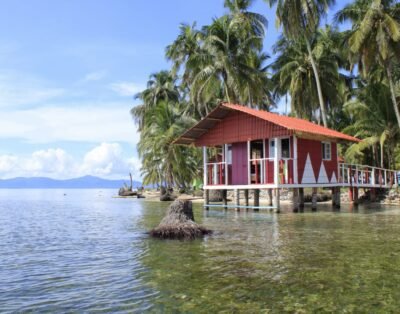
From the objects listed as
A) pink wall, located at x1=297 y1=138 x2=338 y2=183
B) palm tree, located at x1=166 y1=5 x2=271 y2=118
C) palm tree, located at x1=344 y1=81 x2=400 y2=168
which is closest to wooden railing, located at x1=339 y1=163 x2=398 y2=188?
pink wall, located at x1=297 y1=138 x2=338 y2=183

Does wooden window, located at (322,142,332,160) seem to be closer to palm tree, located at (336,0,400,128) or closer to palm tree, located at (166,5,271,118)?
palm tree, located at (336,0,400,128)

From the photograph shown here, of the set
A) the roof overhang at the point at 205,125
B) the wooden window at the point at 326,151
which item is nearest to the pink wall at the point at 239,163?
the roof overhang at the point at 205,125

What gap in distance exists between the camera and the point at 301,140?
22.0 metres

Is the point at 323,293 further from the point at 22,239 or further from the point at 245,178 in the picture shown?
the point at 245,178

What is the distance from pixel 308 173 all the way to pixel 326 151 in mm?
2340

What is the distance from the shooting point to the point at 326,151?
78.4 ft

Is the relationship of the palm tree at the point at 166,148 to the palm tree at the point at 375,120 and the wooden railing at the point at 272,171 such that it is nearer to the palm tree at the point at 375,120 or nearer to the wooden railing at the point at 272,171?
the palm tree at the point at 375,120

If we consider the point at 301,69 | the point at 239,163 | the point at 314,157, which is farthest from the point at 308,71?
the point at 239,163

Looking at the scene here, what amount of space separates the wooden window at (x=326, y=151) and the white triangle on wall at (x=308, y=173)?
1.56 meters

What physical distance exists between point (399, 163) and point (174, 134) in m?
18.6

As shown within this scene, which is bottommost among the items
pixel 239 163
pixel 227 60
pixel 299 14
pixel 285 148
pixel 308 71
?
pixel 239 163

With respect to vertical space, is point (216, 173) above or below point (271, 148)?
below

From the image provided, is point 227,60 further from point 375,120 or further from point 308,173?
point 308,173

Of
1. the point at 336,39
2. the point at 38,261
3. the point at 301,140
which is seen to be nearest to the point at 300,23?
the point at 336,39
